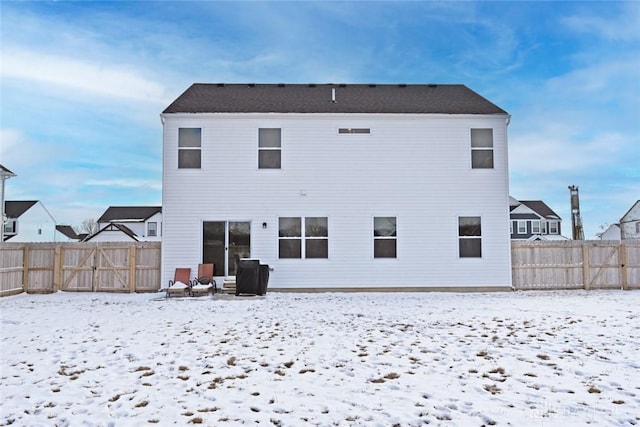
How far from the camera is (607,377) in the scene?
5.35m

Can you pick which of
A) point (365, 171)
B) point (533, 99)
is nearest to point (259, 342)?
point (365, 171)

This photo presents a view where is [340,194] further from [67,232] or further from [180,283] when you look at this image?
[67,232]

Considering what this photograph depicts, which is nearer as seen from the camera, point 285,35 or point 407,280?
point 407,280

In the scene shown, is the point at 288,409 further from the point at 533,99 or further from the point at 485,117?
the point at 533,99

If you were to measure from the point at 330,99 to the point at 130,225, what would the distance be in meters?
40.1

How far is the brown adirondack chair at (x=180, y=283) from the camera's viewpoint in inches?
533

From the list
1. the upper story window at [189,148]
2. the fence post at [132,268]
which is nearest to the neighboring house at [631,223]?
the upper story window at [189,148]

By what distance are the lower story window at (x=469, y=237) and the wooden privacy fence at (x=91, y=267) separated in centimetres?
984

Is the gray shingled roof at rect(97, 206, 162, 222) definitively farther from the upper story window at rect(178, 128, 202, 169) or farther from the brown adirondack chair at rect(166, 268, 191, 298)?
the brown adirondack chair at rect(166, 268, 191, 298)

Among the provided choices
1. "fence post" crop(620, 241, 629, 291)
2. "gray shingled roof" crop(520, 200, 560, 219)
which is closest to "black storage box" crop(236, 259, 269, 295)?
"fence post" crop(620, 241, 629, 291)

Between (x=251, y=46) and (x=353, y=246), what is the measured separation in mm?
9123

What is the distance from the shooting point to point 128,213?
53.5m

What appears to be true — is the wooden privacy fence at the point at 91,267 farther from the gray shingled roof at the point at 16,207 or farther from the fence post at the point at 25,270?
the gray shingled roof at the point at 16,207

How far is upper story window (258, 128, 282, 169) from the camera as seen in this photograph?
1491 centimetres
